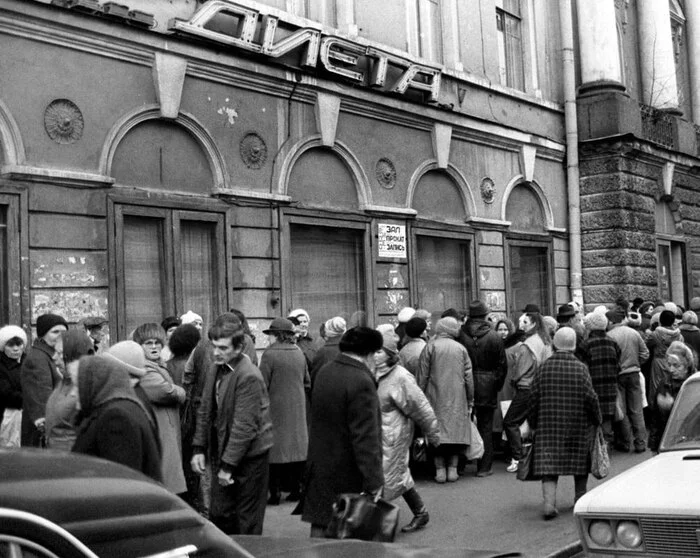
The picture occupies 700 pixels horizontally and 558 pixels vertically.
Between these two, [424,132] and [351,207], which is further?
[424,132]

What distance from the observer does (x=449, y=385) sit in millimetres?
9609

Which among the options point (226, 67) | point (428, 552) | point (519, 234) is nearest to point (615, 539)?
point (428, 552)

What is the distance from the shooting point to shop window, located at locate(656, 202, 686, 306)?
18.9 m

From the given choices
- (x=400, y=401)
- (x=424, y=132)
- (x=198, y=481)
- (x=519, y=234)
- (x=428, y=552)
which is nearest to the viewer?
(x=428, y=552)

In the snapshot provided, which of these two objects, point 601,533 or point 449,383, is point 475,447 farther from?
point 601,533

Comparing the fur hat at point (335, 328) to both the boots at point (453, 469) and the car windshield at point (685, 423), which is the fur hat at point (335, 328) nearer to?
the boots at point (453, 469)

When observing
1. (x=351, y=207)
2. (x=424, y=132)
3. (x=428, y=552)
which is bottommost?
(x=428, y=552)

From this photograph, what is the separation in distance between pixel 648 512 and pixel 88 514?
341cm

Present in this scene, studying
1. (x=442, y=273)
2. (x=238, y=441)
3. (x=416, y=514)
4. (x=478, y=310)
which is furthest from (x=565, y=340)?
Answer: (x=442, y=273)

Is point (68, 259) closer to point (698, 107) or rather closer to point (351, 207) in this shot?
point (351, 207)

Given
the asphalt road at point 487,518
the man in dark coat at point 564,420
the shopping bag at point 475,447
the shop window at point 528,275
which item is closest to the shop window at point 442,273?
the shop window at point 528,275

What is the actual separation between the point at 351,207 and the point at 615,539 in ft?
27.8

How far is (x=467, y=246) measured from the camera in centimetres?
1516

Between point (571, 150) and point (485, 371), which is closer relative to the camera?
point (485, 371)
